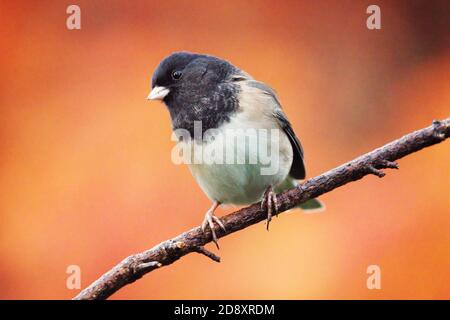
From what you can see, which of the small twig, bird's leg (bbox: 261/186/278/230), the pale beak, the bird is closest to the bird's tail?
the bird

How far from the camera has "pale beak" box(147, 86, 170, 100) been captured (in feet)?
6.35

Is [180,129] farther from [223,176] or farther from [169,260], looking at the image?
[169,260]

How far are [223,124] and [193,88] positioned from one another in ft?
0.71

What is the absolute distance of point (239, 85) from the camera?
1980 mm

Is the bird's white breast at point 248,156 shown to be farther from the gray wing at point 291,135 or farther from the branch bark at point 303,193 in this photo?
the branch bark at point 303,193

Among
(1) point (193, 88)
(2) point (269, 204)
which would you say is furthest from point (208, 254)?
(1) point (193, 88)

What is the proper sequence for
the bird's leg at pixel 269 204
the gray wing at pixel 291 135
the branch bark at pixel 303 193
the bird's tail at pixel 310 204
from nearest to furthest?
the branch bark at pixel 303 193 → the bird's leg at pixel 269 204 → the gray wing at pixel 291 135 → the bird's tail at pixel 310 204

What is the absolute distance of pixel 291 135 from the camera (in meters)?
2.10

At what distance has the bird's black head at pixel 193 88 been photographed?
6.15 ft

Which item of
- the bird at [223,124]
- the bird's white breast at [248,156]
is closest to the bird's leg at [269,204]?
the bird at [223,124]

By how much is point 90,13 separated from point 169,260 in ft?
5.60

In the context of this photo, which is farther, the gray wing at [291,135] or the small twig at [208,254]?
the gray wing at [291,135]

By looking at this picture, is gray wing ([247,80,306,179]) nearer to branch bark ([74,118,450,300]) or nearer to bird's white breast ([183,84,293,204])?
bird's white breast ([183,84,293,204])

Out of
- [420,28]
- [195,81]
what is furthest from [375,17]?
[195,81]
